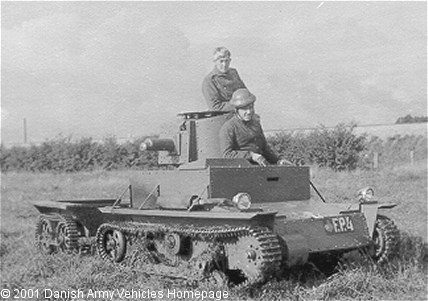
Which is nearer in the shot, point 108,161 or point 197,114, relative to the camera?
point 197,114

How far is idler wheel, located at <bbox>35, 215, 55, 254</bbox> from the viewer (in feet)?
33.1

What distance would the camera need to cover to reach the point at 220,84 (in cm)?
900

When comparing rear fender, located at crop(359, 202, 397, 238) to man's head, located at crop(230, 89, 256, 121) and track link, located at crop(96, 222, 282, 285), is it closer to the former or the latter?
track link, located at crop(96, 222, 282, 285)

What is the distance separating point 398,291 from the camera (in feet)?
23.5

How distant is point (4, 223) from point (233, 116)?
6.80 metres

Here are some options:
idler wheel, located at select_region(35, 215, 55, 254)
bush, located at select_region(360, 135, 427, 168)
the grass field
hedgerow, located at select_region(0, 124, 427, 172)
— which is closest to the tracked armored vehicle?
the grass field

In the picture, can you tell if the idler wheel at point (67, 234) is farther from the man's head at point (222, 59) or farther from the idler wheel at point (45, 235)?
the man's head at point (222, 59)

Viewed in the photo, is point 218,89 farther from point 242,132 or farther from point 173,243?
point 173,243

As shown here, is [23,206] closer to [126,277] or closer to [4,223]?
[4,223]

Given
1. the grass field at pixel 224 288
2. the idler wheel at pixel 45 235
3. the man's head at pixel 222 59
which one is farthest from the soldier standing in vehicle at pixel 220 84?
the idler wheel at pixel 45 235

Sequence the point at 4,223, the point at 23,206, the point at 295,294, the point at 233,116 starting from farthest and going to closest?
1. the point at 23,206
2. the point at 4,223
3. the point at 233,116
4. the point at 295,294

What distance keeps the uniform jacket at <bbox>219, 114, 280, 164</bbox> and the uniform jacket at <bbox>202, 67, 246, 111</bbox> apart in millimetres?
567

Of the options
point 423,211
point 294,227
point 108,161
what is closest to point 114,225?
point 294,227

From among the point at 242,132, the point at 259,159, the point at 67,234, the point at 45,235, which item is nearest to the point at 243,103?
the point at 242,132
